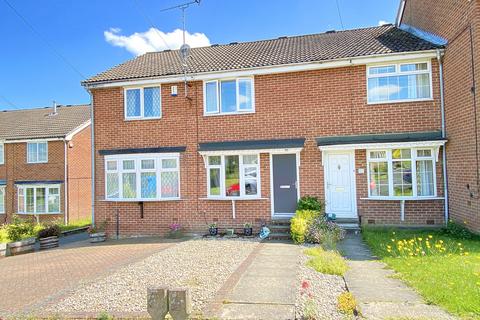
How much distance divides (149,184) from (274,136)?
5.05 m

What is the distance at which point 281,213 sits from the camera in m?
12.3

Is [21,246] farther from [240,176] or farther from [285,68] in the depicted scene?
[285,68]

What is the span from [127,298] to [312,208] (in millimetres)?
6987

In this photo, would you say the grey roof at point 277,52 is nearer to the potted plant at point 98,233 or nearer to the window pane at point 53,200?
the potted plant at point 98,233

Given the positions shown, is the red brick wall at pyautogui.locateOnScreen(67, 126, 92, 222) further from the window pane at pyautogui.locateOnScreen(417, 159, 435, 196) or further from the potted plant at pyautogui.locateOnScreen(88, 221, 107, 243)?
the window pane at pyautogui.locateOnScreen(417, 159, 435, 196)

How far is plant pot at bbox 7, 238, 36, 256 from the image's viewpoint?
1252cm

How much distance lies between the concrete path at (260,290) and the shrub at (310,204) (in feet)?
9.81

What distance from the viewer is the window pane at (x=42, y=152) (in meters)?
22.8

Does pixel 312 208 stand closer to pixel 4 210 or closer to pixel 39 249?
pixel 39 249

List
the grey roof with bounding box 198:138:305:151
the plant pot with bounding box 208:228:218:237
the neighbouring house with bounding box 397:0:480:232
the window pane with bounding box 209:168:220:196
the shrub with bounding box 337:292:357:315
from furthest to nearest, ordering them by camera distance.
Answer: the window pane with bounding box 209:168:220:196 → the plant pot with bounding box 208:228:218:237 → the grey roof with bounding box 198:138:305:151 → the neighbouring house with bounding box 397:0:480:232 → the shrub with bounding box 337:292:357:315

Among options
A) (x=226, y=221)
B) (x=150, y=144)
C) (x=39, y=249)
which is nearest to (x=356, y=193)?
(x=226, y=221)

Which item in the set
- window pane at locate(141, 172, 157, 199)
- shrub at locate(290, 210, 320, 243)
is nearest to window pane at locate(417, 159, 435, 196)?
shrub at locate(290, 210, 320, 243)

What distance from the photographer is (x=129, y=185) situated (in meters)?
13.5

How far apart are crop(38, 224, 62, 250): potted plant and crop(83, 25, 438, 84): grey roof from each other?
6.08 meters
